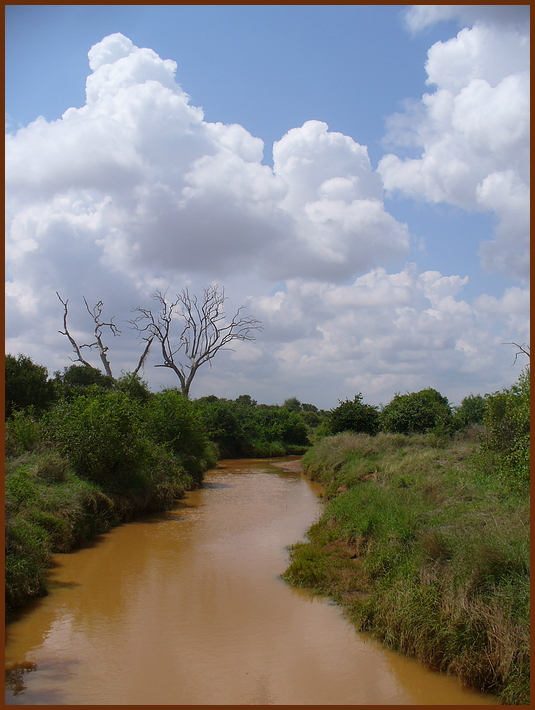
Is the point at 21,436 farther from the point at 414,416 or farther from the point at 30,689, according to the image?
the point at 414,416

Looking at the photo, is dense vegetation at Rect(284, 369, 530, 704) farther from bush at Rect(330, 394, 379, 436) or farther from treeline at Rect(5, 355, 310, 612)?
bush at Rect(330, 394, 379, 436)

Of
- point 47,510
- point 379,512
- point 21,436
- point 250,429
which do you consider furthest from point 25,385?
point 250,429

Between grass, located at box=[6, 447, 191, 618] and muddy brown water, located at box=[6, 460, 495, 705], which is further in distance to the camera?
grass, located at box=[6, 447, 191, 618]

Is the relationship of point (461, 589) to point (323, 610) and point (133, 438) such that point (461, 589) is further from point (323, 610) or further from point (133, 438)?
point (133, 438)

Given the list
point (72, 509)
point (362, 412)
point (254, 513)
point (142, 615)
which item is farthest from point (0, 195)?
point (362, 412)

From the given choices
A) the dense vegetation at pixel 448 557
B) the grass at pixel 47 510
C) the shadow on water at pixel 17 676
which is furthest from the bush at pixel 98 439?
the shadow on water at pixel 17 676

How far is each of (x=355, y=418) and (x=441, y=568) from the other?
25.0 metres

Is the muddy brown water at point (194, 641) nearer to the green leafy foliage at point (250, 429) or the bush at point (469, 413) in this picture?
the bush at point (469, 413)

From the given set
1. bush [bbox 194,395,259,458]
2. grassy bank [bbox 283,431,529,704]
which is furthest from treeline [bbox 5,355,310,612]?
bush [bbox 194,395,259,458]

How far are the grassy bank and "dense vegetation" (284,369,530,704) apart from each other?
2cm

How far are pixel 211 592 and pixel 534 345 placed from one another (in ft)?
23.7

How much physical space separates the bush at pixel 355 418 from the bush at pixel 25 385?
1682 cm

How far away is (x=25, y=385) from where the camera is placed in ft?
76.5

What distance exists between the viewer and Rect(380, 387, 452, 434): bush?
2578 centimetres
